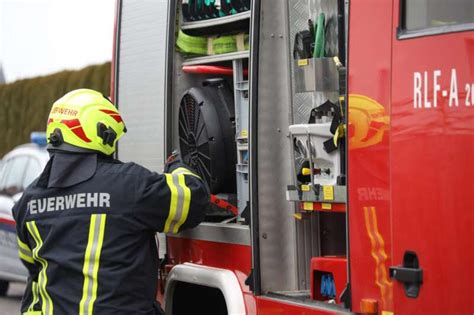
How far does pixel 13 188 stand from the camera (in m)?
12.5

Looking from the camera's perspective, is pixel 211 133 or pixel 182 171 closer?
pixel 182 171

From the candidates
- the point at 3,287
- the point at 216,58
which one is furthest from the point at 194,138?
the point at 3,287

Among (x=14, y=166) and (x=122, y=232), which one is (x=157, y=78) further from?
(x=14, y=166)

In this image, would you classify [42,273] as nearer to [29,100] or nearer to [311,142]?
[311,142]

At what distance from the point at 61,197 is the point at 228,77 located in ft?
3.92

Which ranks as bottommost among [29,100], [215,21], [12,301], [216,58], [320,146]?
[12,301]

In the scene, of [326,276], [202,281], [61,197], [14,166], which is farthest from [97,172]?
[14,166]

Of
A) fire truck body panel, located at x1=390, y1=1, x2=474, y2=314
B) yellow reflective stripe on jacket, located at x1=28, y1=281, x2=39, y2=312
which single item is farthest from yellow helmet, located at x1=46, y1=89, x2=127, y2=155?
fire truck body panel, located at x1=390, y1=1, x2=474, y2=314

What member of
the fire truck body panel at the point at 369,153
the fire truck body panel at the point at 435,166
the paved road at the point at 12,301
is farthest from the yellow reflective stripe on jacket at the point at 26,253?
the paved road at the point at 12,301

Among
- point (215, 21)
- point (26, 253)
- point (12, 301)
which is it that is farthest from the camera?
point (12, 301)

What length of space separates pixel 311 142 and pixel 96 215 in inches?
40.2

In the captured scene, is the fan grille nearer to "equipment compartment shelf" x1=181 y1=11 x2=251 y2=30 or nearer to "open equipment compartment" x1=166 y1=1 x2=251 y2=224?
"open equipment compartment" x1=166 y1=1 x2=251 y2=224

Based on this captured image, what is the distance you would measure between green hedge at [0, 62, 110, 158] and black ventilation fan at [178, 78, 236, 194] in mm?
Result: 15968

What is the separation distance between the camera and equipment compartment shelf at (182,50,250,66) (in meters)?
5.21
